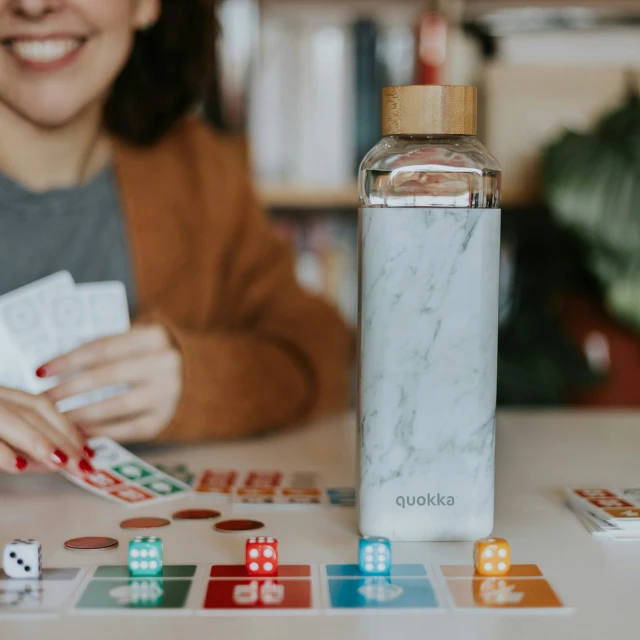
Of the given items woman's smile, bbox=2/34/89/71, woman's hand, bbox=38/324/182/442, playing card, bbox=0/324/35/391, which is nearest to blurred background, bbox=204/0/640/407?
woman's smile, bbox=2/34/89/71

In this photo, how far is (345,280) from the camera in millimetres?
2340

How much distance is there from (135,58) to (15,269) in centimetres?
42

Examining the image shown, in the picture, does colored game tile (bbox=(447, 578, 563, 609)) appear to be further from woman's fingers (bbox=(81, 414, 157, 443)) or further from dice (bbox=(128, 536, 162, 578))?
woman's fingers (bbox=(81, 414, 157, 443))

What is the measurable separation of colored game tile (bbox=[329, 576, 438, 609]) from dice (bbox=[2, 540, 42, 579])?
0.20 meters

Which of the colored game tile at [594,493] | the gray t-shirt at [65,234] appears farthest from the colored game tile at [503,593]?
the gray t-shirt at [65,234]

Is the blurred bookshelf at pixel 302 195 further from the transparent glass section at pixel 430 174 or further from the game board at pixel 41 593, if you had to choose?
the game board at pixel 41 593

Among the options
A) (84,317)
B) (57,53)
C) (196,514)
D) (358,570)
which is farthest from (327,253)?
(358,570)

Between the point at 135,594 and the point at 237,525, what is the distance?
0.17m

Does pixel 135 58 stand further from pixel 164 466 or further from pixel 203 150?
pixel 164 466

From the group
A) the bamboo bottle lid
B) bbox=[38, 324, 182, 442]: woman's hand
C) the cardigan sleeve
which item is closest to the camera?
the bamboo bottle lid

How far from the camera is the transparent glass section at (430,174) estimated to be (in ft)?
2.38

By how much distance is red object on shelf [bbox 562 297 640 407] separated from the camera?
2.02m

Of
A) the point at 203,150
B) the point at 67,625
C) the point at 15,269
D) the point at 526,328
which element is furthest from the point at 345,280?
the point at 67,625

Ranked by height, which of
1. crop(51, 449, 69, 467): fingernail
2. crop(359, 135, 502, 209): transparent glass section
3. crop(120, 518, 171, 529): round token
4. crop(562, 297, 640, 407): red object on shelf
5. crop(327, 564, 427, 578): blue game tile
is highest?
crop(359, 135, 502, 209): transparent glass section
